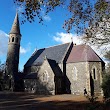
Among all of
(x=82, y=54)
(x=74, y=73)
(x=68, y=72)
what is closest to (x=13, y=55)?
(x=68, y=72)

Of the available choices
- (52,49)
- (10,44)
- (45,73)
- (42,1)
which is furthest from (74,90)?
(42,1)

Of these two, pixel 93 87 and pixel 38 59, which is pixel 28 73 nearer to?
pixel 38 59

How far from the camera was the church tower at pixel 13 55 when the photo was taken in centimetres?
4603

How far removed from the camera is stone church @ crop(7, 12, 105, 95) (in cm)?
3466

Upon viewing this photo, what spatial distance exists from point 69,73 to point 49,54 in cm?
833

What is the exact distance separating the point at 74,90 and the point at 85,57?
7.00 meters

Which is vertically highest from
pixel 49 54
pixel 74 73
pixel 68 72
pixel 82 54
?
pixel 49 54

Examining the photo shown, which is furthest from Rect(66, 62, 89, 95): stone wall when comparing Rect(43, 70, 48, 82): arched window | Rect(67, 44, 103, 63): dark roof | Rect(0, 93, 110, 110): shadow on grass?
Rect(0, 93, 110, 110): shadow on grass

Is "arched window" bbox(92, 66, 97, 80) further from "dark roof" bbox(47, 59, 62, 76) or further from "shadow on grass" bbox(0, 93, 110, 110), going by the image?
"shadow on grass" bbox(0, 93, 110, 110)

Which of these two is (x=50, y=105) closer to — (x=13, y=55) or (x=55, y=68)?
(x=55, y=68)

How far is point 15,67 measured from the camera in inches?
1855

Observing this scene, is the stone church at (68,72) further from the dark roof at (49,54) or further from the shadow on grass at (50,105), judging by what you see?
the shadow on grass at (50,105)

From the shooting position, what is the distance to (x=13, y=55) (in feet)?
156

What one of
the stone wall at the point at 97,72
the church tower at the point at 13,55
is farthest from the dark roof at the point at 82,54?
the church tower at the point at 13,55
